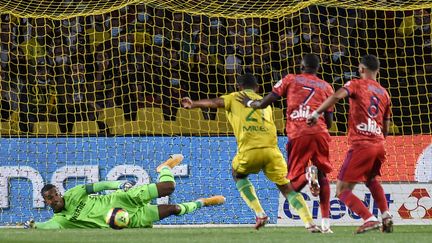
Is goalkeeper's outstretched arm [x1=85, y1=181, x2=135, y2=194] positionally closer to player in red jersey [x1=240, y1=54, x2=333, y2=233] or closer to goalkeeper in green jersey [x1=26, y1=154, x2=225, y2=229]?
goalkeeper in green jersey [x1=26, y1=154, x2=225, y2=229]

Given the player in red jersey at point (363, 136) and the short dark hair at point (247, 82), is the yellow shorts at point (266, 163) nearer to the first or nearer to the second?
the short dark hair at point (247, 82)

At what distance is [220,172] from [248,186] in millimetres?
3255

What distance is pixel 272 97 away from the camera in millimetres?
10156

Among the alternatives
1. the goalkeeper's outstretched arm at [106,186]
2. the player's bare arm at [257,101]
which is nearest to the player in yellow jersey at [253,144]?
the player's bare arm at [257,101]

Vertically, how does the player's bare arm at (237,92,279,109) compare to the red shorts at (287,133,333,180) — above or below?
above

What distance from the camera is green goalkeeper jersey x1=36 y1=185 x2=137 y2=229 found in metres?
11.8

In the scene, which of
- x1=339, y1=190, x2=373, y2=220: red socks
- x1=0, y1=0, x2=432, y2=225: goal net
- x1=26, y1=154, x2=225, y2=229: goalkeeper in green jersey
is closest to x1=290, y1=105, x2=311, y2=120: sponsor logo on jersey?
x1=339, y1=190, x2=373, y2=220: red socks

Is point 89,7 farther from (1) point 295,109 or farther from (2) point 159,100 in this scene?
(1) point 295,109

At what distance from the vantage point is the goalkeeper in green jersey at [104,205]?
11.7 m

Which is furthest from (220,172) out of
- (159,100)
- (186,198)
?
(159,100)

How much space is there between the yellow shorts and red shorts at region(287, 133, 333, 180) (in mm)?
566

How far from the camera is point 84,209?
11812mm

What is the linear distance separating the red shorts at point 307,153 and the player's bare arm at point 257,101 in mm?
469

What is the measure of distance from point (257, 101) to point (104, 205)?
2.55 m
